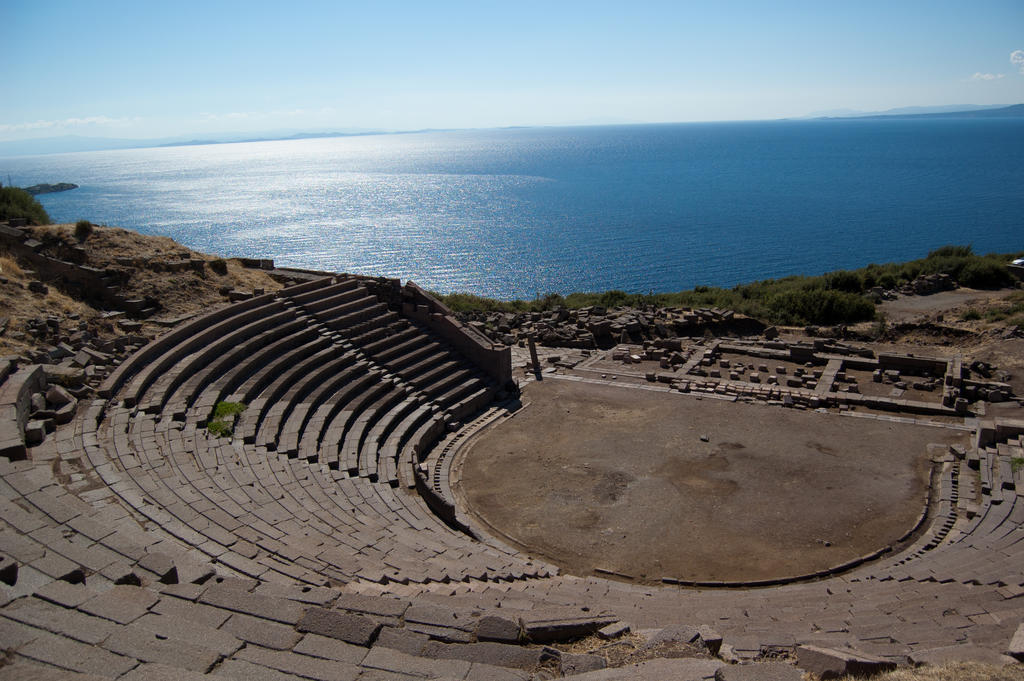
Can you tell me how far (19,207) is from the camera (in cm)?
2648

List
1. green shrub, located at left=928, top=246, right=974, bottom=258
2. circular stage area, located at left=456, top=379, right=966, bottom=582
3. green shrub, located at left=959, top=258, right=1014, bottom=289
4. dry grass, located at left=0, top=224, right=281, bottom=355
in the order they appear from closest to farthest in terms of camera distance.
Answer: circular stage area, located at left=456, top=379, right=966, bottom=582 < dry grass, located at left=0, top=224, right=281, bottom=355 < green shrub, located at left=959, top=258, right=1014, bottom=289 < green shrub, located at left=928, top=246, right=974, bottom=258

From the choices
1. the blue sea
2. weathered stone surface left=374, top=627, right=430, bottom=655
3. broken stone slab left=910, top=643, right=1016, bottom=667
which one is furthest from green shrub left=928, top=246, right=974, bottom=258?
weathered stone surface left=374, top=627, right=430, bottom=655

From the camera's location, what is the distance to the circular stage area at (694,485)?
571 inches

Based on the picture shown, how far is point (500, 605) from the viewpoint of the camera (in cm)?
968

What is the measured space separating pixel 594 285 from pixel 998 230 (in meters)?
54.2

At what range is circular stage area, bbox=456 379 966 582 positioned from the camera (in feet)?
47.6

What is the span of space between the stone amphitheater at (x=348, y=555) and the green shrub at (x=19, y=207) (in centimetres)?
1221

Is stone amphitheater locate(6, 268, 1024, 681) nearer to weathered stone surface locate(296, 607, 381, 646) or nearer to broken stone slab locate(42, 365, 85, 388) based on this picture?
weathered stone surface locate(296, 607, 381, 646)

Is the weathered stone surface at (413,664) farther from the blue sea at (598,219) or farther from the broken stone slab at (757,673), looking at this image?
the blue sea at (598,219)

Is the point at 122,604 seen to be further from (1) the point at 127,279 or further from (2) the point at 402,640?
(1) the point at 127,279

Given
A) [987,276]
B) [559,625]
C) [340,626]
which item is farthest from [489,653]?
[987,276]

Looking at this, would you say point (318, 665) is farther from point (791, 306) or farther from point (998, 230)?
point (998, 230)

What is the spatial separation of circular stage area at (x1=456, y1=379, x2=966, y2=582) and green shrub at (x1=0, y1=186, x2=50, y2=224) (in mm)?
20673

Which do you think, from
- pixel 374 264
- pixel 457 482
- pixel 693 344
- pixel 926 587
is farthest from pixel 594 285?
pixel 926 587
